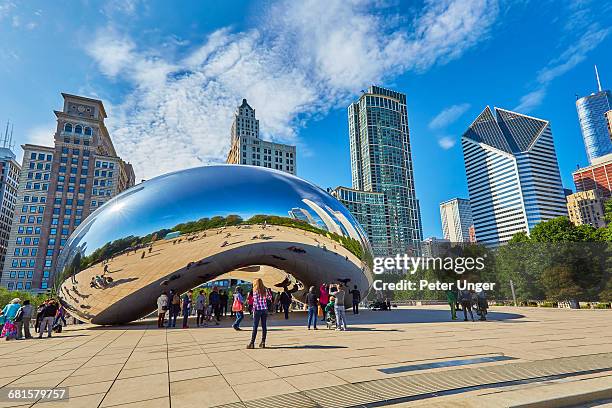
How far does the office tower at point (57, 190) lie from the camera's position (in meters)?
100

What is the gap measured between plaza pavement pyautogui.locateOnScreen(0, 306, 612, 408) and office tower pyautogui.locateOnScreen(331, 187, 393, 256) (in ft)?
493

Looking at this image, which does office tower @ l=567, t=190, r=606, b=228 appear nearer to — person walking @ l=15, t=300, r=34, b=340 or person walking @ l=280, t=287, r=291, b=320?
person walking @ l=280, t=287, r=291, b=320

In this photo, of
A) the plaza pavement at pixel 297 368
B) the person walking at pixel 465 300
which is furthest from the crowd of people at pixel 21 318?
the person walking at pixel 465 300

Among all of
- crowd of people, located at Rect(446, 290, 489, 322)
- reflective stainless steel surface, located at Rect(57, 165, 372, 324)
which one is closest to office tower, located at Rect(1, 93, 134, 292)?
reflective stainless steel surface, located at Rect(57, 165, 372, 324)

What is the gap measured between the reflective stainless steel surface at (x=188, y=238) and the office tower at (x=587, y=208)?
191 m

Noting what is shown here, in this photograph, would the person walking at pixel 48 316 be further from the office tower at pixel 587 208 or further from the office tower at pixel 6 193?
the office tower at pixel 587 208

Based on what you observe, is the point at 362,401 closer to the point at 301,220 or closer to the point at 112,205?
the point at 301,220

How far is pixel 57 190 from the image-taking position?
106062mm

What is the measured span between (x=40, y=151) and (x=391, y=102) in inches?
6128

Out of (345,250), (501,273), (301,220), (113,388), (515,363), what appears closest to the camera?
(113,388)

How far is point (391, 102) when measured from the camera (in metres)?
192

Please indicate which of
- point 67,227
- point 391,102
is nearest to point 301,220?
point 67,227

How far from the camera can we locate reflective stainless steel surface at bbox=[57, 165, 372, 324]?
502 inches

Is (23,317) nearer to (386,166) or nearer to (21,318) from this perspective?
(21,318)
